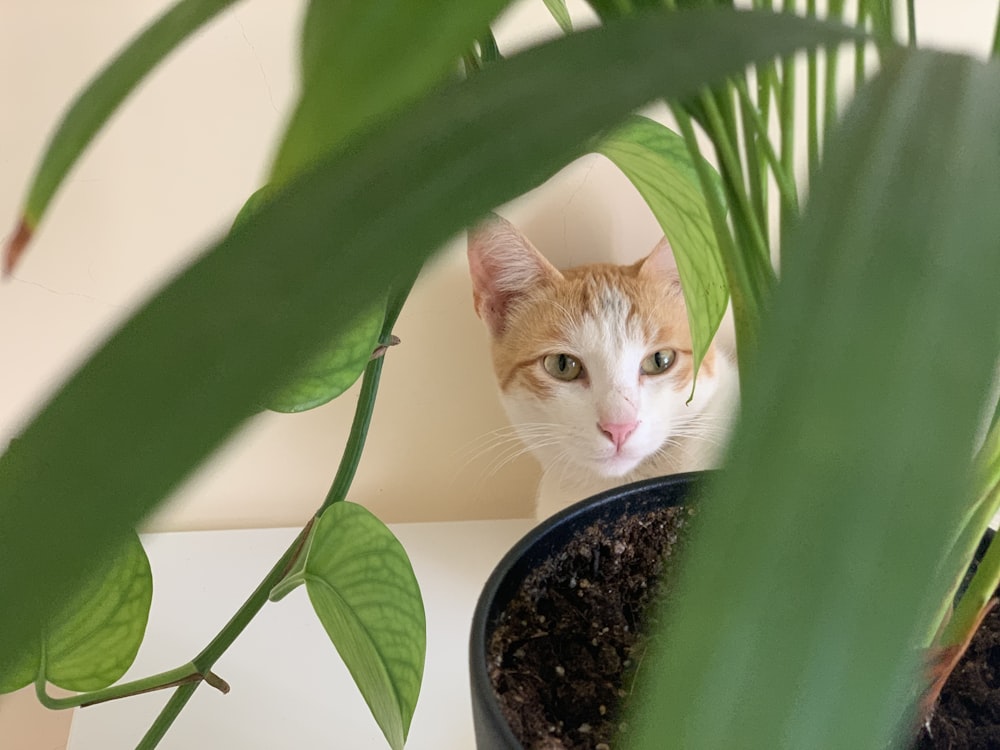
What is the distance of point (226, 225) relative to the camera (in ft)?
1.92

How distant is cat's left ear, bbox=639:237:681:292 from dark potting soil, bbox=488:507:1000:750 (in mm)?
386

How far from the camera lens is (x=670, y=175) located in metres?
0.33

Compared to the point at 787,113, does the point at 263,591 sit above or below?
below

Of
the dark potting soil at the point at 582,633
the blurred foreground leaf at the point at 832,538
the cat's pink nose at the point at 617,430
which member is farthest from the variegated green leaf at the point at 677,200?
the cat's pink nose at the point at 617,430

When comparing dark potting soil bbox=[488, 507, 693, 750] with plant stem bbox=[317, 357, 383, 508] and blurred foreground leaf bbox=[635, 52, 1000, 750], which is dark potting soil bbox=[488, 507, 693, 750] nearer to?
plant stem bbox=[317, 357, 383, 508]

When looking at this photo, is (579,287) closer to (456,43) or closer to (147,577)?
(147,577)

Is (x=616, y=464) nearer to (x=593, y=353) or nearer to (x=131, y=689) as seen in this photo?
(x=593, y=353)

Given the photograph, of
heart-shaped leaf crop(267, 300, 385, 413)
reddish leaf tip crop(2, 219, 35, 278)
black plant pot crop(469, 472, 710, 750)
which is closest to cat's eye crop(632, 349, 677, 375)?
black plant pot crop(469, 472, 710, 750)

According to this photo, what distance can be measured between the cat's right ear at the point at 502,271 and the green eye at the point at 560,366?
0.07 metres

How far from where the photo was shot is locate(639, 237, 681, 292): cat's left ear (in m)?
0.77

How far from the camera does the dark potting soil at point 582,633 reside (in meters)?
0.35

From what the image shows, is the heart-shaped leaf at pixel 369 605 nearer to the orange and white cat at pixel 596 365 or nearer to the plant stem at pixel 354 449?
the plant stem at pixel 354 449

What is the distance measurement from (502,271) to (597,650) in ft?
1.55

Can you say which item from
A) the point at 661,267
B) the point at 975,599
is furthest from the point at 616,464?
the point at 975,599
